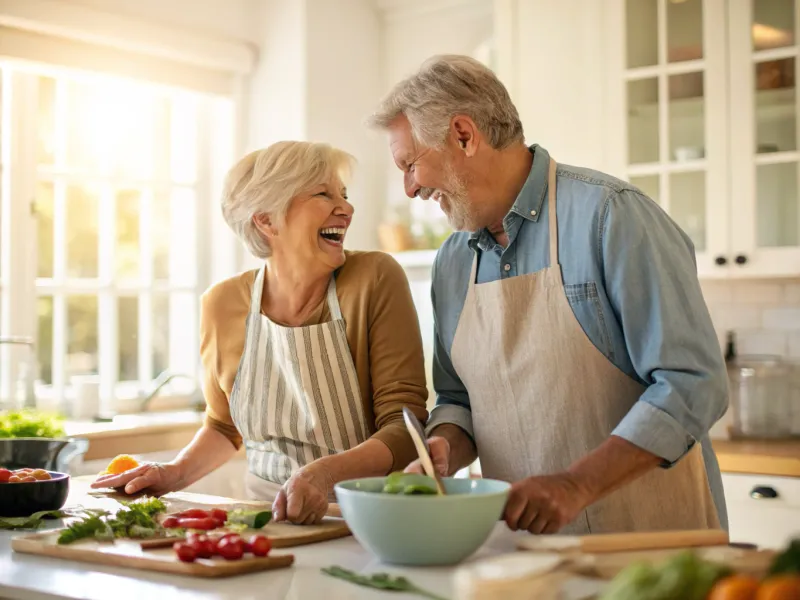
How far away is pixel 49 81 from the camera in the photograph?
3.88 meters

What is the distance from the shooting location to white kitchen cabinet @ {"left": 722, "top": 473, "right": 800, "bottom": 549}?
9.78ft

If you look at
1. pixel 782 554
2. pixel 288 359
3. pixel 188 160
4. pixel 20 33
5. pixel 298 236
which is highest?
pixel 20 33

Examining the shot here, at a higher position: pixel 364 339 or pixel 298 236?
pixel 298 236

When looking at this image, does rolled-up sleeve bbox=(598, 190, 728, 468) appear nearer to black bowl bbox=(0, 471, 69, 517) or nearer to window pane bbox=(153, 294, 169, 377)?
black bowl bbox=(0, 471, 69, 517)

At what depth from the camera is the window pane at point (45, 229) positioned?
3.79m

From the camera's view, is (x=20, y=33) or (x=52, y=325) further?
(x=52, y=325)

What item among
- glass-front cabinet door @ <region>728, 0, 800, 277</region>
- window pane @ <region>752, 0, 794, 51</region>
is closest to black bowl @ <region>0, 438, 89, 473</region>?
glass-front cabinet door @ <region>728, 0, 800, 277</region>

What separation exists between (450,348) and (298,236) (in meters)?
0.48

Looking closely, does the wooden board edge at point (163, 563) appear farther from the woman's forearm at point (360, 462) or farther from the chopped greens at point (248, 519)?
the woman's forearm at point (360, 462)

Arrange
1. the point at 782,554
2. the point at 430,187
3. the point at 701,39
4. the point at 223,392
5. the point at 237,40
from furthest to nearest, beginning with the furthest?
the point at 237,40, the point at 701,39, the point at 223,392, the point at 430,187, the point at 782,554

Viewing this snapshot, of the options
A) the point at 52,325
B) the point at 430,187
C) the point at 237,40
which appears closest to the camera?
the point at 430,187

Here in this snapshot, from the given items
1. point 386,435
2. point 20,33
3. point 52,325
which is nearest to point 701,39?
point 386,435

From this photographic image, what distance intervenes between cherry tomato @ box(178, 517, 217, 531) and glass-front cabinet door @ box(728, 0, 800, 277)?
7.73 feet

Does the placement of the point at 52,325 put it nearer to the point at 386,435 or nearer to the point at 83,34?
the point at 83,34
